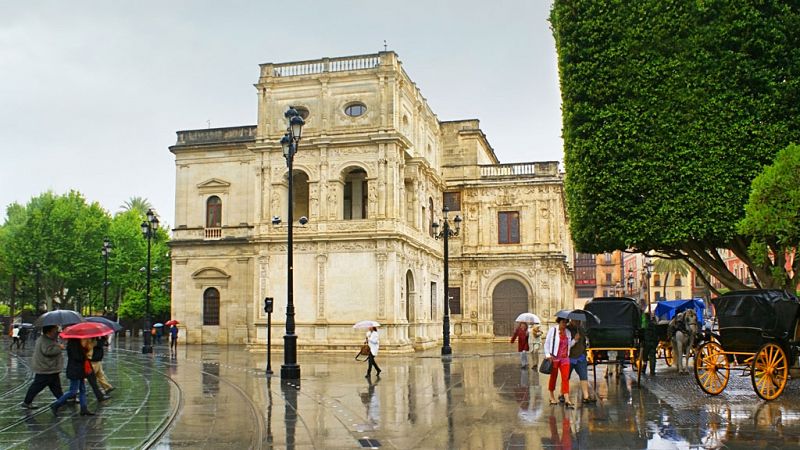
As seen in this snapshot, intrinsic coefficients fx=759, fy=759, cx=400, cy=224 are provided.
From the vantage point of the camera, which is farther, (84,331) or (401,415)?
(84,331)

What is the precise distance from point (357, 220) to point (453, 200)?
14.3 metres

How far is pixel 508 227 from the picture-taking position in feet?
161

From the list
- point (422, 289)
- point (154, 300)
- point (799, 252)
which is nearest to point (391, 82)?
point (422, 289)

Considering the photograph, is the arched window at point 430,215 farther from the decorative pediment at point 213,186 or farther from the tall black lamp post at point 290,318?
the tall black lamp post at point 290,318

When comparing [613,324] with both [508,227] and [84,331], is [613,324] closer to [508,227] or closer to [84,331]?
[84,331]

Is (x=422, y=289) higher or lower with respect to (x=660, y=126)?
lower

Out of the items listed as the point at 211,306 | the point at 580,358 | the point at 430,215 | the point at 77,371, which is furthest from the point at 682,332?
the point at 211,306

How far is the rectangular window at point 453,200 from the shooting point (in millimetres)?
49188

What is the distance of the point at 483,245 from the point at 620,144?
29128mm

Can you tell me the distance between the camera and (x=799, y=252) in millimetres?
18469

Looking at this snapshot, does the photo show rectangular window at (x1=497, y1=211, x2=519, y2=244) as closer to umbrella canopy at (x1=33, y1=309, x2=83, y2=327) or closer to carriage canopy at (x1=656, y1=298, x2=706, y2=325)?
carriage canopy at (x1=656, y1=298, x2=706, y2=325)

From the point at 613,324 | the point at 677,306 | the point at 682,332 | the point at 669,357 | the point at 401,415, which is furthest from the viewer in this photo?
the point at 677,306

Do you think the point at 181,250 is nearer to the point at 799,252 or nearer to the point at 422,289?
the point at 422,289

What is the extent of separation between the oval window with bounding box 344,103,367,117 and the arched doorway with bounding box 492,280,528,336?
675 inches
